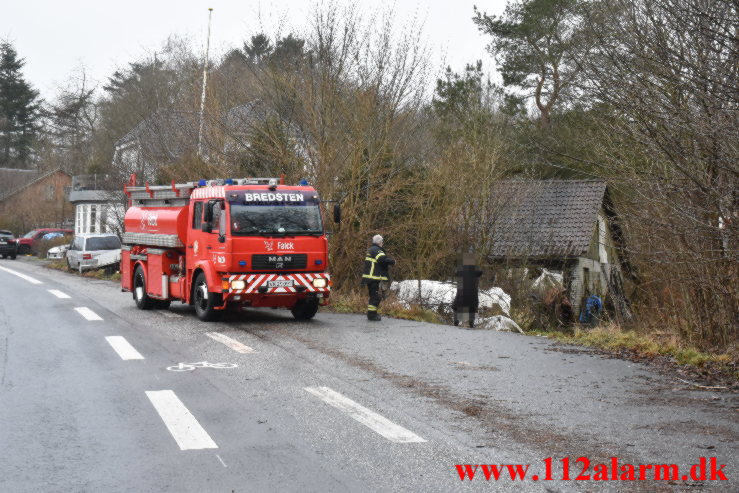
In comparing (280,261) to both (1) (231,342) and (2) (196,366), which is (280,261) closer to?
(1) (231,342)

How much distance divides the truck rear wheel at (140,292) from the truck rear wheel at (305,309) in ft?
11.9

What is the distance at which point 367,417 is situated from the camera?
7781mm

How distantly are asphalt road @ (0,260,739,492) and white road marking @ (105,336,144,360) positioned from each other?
0.09 feet

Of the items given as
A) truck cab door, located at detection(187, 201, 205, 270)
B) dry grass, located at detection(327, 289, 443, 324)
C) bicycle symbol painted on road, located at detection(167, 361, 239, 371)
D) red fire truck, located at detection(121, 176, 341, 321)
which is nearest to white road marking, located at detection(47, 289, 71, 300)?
red fire truck, located at detection(121, 176, 341, 321)

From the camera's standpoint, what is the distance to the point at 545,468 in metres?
6.11

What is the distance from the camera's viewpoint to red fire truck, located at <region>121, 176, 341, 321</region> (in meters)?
16.1

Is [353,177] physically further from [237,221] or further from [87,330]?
[87,330]

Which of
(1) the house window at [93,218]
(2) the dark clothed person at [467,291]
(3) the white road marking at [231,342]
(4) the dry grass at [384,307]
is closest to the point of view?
(3) the white road marking at [231,342]

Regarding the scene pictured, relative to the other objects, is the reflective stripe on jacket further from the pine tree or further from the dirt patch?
the pine tree

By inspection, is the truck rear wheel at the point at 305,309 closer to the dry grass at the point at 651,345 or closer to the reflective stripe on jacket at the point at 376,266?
the reflective stripe on jacket at the point at 376,266

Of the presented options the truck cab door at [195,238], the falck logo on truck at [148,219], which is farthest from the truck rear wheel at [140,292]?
the truck cab door at [195,238]

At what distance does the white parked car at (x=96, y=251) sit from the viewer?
3538 cm

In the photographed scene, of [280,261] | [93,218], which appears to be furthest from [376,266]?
[93,218]

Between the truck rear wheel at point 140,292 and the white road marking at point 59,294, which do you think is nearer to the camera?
the truck rear wheel at point 140,292
